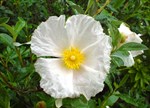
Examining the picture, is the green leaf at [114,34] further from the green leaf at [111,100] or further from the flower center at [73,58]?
the green leaf at [111,100]

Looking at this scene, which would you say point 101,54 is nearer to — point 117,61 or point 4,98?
point 117,61

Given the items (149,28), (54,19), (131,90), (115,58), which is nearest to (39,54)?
(54,19)

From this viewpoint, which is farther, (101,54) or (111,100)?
(111,100)

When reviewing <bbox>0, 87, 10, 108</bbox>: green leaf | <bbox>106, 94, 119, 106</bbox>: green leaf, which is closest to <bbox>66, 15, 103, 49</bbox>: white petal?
<bbox>0, 87, 10, 108</bbox>: green leaf

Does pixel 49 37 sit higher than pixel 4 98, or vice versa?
pixel 49 37

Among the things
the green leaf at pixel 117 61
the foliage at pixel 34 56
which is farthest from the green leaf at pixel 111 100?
the green leaf at pixel 117 61

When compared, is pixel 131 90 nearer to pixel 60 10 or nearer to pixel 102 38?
pixel 60 10

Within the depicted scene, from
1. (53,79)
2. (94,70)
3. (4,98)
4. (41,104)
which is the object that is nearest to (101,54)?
(94,70)
